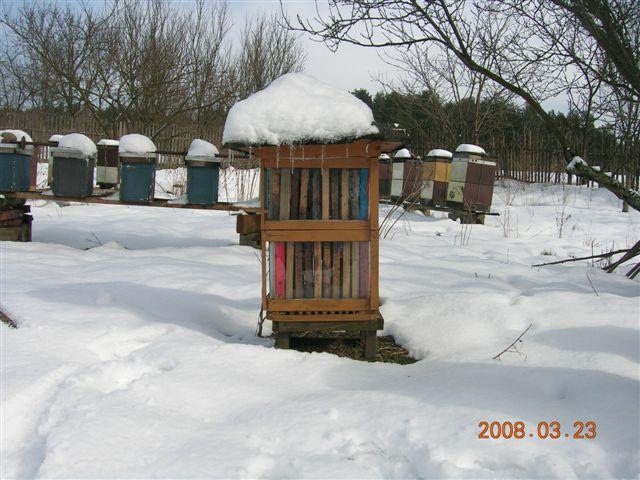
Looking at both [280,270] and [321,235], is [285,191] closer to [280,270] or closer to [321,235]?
[321,235]

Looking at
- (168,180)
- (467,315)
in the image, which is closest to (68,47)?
(168,180)

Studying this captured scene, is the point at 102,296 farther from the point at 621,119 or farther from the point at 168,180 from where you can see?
the point at 168,180

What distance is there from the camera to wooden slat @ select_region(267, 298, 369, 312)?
3422 mm

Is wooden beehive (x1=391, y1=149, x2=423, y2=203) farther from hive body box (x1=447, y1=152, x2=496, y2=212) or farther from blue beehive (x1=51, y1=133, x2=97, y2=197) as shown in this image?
blue beehive (x1=51, y1=133, x2=97, y2=197)

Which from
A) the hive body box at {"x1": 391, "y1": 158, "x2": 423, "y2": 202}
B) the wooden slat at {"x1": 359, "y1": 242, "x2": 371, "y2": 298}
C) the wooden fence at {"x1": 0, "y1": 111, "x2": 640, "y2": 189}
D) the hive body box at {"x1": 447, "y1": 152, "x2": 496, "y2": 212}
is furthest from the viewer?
the wooden fence at {"x1": 0, "y1": 111, "x2": 640, "y2": 189}

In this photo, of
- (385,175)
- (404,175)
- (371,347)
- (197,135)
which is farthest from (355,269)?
(197,135)

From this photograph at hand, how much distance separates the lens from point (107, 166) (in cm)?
680

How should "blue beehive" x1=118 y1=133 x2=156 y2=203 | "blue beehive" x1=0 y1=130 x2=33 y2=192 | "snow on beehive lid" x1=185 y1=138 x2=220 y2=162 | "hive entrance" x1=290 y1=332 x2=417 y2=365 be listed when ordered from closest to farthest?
"hive entrance" x1=290 y1=332 x2=417 y2=365 < "snow on beehive lid" x1=185 y1=138 x2=220 y2=162 < "blue beehive" x1=118 y1=133 x2=156 y2=203 < "blue beehive" x1=0 y1=130 x2=33 y2=192

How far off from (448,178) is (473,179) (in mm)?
855

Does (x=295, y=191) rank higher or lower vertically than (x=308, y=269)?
higher

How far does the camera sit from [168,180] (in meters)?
15.0

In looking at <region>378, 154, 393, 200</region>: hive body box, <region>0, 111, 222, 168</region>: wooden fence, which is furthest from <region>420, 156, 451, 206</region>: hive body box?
<region>0, 111, 222, 168</region>: wooden fence

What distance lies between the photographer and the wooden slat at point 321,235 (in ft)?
11.0

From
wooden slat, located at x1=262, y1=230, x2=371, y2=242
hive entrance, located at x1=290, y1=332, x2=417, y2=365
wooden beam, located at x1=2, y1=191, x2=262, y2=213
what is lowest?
hive entrance, located at x1=290, y1=332, x2=417, y2=365
